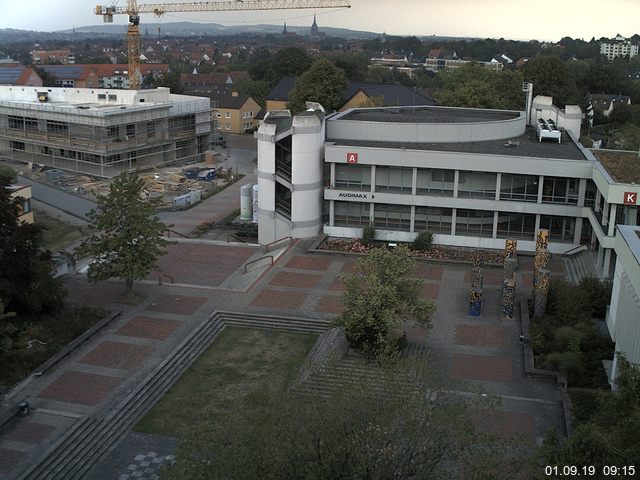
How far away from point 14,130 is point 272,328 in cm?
4527

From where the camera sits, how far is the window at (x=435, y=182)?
127 feet

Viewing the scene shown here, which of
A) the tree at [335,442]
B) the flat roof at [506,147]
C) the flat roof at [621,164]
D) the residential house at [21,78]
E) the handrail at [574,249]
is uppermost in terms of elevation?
the residential house at [21,78]

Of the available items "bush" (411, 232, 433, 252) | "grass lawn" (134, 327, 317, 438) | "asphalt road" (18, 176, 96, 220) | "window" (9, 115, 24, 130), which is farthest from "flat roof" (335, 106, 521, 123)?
"window" (9, 115, 24, 130)

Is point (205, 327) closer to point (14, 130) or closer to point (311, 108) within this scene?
point (311, 108)

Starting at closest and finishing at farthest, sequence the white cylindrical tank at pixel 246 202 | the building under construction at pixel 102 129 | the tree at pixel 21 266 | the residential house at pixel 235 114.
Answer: the tree at pixel 21 266 < the white cylindrical tank at pixel 246 202 < the building under construction at pixel 102 129 < the residential house at pixel 235 114

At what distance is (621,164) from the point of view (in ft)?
121

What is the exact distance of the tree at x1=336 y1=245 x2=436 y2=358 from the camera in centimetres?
2481

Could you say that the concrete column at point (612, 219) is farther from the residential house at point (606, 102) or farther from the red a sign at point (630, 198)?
the residential house at point (606, 102)

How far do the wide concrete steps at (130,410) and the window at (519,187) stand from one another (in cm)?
1454

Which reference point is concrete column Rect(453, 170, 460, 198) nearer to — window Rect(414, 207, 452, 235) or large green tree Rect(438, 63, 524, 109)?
window Rect(414, 207, 452, 235)

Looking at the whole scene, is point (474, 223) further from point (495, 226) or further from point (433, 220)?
point (433, 220)

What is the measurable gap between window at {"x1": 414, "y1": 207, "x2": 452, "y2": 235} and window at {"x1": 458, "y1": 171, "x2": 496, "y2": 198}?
138cm

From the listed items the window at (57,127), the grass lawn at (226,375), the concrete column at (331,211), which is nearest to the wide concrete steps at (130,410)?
the grass lawn at (226,375)

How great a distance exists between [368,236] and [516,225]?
7.86m
